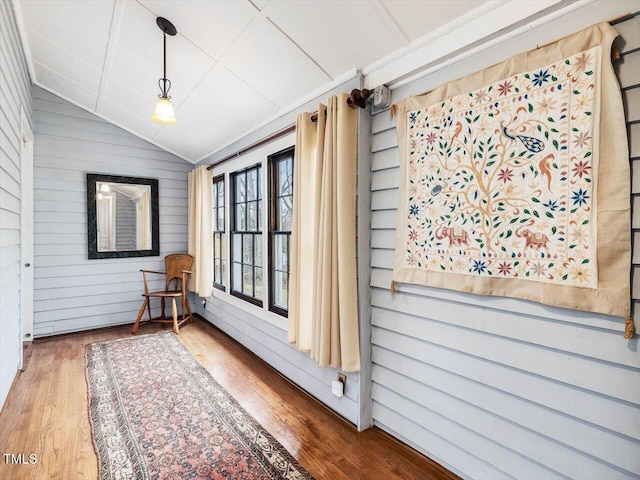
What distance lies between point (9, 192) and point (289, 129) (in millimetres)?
2088

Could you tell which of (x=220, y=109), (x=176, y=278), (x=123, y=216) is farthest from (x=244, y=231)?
(x=123, y=216)

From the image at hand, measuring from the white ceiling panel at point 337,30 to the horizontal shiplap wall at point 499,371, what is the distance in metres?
0.30

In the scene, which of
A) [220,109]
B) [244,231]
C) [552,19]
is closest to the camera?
[552,19]

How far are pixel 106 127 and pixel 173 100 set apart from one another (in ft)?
5.39

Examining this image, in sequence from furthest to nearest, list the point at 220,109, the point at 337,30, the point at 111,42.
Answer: the point at 220,109 → the point at 111,42 → the point at 337,30

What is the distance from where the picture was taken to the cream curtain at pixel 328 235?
1.94m

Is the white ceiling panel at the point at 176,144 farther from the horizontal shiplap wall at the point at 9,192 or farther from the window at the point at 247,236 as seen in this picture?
the horizontal shiplap wall at the point at 9,192

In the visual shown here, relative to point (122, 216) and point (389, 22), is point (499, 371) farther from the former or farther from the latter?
point (122, 216)

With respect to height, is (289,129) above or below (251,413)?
above

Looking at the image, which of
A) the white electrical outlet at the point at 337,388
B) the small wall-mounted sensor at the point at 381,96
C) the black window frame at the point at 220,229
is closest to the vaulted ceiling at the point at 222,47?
the small wall-mounted sensor at the point at 381,96

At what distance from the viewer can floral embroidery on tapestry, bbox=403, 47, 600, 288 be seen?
1191 mm

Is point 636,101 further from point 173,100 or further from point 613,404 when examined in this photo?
point 173,100

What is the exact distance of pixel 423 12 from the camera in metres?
1.51

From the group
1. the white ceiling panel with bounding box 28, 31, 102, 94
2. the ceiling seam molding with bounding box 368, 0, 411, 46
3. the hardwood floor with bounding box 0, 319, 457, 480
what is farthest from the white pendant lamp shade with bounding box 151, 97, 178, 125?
the hardwood floor with bounding box 0, 319, 457, 480
